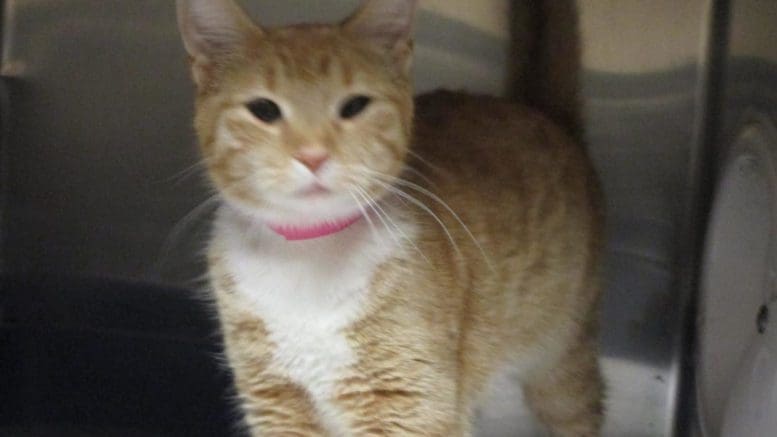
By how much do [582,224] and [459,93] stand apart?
0.91 ft

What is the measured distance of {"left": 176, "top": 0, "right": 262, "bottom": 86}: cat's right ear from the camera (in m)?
1.17

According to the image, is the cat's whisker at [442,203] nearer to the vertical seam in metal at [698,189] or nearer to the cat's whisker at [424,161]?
the cat's whisker at [424,161]

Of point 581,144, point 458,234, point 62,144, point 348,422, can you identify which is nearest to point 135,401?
point 62,144

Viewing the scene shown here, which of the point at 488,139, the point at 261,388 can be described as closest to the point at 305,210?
the point at 261,388

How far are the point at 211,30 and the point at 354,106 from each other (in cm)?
19

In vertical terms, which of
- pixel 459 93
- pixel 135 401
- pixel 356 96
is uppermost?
pixel 356 96

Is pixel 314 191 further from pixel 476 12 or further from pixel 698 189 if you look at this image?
pixel 698 189

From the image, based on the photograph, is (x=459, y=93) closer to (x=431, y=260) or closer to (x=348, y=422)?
(x=431, y=260)

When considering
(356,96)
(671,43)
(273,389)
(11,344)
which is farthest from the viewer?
(11,344)

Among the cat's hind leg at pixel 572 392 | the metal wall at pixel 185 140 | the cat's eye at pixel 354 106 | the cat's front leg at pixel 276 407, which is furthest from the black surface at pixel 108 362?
the cat's eye at pixel 354 106

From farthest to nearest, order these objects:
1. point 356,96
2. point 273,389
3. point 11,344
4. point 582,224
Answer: point 11,344 < point 582,224 < point 273,389 < point 356,96

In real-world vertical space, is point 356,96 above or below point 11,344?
above

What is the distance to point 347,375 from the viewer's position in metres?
1.24

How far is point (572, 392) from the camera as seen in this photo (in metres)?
1.65
